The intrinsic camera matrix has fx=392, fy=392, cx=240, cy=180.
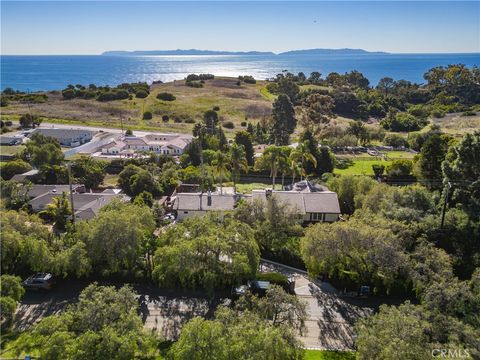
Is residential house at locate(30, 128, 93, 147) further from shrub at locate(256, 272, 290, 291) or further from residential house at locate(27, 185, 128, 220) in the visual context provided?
shrub at locate(256, 272, 290, 291)

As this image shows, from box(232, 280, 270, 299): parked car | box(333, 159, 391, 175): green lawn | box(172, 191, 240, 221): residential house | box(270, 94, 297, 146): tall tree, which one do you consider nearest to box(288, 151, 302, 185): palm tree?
box(172, 191, 240, 221): residential house

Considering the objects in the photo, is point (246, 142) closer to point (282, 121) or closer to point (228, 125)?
point (282, 121)

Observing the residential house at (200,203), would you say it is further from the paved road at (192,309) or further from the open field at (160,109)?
the open field at (160,109)

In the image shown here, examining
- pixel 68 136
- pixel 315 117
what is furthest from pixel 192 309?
pixel 68 136

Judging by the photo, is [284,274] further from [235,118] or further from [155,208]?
[235,118]

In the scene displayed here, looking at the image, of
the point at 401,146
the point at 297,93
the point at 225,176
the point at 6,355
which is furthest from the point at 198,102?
the point at 6,355

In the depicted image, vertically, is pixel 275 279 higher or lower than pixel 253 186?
higher
